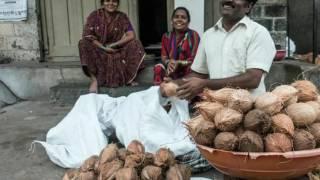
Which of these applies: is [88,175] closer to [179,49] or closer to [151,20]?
[179,49]

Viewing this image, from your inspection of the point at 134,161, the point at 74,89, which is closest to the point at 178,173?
the point at 134,161

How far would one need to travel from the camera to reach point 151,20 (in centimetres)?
769

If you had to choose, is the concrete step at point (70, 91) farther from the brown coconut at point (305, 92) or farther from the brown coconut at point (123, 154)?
the brown coconut at point (305, 92)

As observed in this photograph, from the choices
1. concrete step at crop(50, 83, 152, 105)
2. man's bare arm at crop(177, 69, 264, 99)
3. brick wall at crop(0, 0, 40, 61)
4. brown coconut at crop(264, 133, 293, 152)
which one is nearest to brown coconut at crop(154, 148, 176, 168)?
man's bare arm at crop(177, 69, 264, 99)

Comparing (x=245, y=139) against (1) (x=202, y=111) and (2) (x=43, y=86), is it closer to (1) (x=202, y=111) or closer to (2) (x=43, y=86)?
(1) (x=202, y=111)

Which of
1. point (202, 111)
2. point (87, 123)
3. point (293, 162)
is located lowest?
point (87, 123)

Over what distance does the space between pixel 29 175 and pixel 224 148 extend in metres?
2.20

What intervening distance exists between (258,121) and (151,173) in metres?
0.71

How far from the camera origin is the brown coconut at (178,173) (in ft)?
7.82

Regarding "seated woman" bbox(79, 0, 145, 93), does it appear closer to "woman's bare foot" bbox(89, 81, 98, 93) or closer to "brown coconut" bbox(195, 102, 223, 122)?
"woman's bare foot" bbox(89, 81, 98, 93)

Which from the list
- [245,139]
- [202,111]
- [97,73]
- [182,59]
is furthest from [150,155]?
[97,73]

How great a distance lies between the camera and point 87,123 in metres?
3.76

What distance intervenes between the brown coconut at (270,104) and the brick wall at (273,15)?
3.89 metres

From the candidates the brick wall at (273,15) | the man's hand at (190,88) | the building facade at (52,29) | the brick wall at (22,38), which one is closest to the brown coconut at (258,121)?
the man's hand at (190,88)
